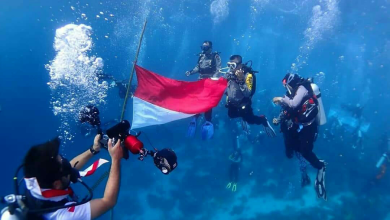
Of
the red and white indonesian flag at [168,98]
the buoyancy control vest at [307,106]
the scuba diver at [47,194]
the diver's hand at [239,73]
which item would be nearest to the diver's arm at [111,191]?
the scuba diver at [47,194]

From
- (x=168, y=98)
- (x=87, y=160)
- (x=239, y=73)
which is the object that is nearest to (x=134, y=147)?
(x=87, y=160)

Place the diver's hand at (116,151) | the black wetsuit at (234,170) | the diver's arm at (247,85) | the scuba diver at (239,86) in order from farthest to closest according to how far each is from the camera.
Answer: the black wetsuit at (234,170) < the diver's arm at (247,85) < the scuba diver at (239,86) < the diver's hand at (116,151)

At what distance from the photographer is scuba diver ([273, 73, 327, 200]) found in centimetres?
713

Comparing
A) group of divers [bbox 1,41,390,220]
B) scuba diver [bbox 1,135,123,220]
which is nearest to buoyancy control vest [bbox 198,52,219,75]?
group of divers [bbox 1,41,390,220]

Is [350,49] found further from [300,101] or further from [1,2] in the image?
[1,2]

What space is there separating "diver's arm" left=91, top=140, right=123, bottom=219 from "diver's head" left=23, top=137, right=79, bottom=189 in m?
0.47

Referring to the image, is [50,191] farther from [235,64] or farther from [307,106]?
[307,106]

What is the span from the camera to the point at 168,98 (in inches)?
274

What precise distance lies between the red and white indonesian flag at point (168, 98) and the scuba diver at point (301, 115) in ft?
6.31

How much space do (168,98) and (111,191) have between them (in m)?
4.04

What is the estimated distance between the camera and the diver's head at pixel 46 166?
277 cm

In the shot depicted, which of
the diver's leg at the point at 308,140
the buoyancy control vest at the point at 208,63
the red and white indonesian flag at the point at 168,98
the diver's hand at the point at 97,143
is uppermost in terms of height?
the buoyancy control vest at the point at 208,63

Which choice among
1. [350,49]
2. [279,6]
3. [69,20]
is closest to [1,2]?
[69,20]

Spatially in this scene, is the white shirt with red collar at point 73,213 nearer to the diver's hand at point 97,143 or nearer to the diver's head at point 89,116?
the diver's hand at point 97,143
